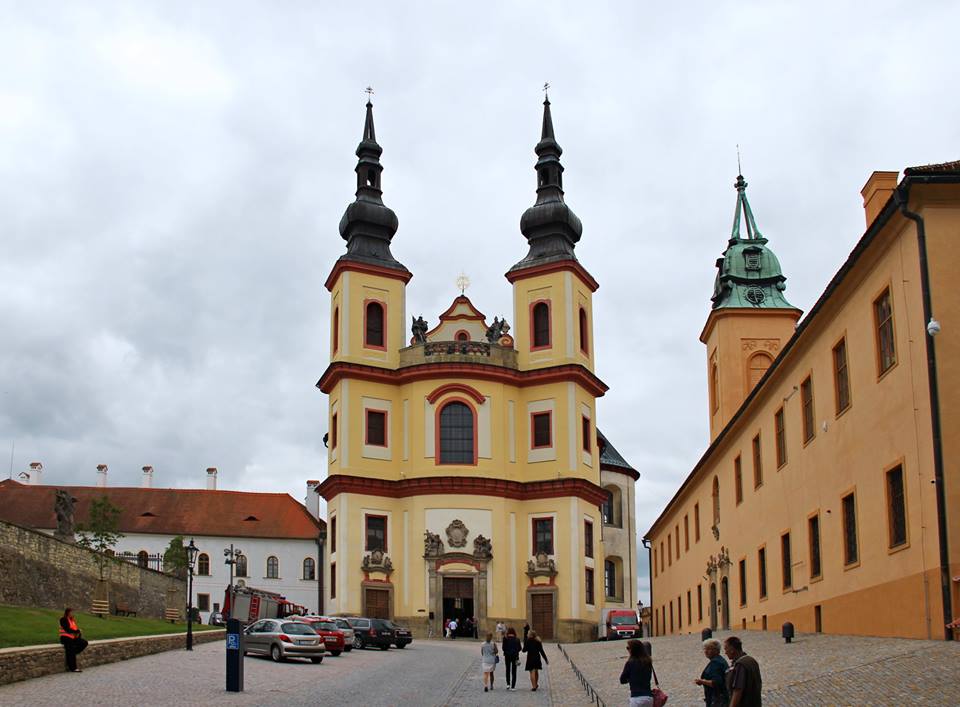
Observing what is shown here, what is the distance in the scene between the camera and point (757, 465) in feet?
131

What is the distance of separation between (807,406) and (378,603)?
100ft

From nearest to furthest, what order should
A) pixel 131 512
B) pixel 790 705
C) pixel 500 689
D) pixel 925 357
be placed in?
pixel 790 705 < pixel 925 357 < pixel 500 689 < pixel 131 512

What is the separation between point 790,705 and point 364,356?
4514 cm

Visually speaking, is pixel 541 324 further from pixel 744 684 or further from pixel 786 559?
pixel 744 684

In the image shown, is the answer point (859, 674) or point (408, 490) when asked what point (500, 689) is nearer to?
point (859, 674)

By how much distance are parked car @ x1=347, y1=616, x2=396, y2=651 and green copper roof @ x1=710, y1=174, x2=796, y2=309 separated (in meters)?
31.5

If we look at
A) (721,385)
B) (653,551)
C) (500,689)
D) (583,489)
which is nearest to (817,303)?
(500,689)

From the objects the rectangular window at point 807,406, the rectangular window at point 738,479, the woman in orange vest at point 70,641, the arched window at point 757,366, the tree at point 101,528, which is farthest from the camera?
the tree at point 101,528

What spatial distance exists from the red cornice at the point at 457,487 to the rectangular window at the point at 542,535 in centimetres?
123

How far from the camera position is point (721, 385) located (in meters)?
65.3

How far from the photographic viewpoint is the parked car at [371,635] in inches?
1695

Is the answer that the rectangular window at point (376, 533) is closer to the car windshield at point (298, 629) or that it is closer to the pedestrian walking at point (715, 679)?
the car windshield at point (298, 629)

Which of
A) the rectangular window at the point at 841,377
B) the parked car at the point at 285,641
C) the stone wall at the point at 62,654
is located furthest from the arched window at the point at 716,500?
the stone wall at the point at 62,654

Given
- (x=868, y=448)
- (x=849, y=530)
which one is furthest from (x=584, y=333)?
(x=868, y=448)
